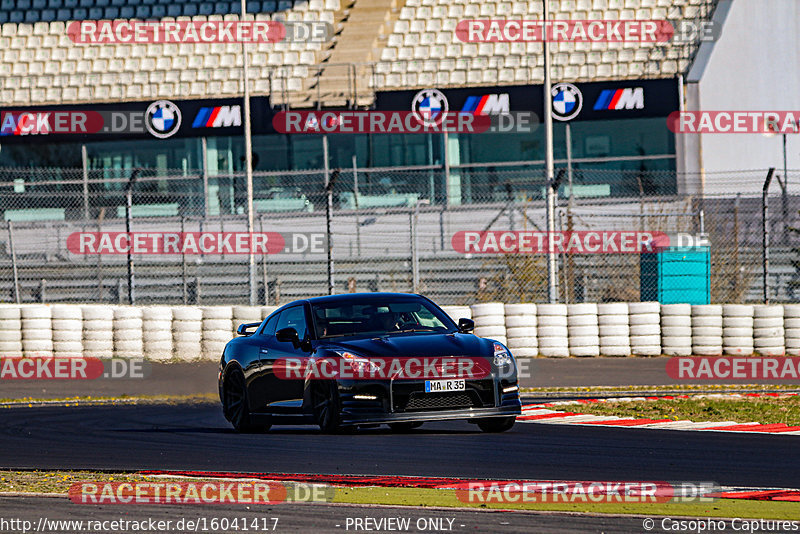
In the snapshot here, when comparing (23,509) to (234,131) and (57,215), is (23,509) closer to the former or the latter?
(57,215)

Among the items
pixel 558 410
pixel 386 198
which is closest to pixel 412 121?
pixel 386 198

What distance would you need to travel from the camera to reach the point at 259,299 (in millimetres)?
22188

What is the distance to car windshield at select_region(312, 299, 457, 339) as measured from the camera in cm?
1149

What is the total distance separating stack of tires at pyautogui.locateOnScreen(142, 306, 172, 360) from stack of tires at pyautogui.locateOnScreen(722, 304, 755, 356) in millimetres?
7950

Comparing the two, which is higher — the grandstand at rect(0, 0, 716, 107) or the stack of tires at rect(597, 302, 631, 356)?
the grandstand at rect(0, 0, 716, 107)

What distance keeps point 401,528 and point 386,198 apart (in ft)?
65.2

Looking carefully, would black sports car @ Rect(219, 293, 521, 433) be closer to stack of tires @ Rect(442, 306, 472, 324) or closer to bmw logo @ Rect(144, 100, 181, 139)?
stack of tires @ Rect(442, 306, 472, 324)

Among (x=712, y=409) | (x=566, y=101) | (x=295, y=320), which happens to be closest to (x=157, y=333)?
(x=295, y=320)

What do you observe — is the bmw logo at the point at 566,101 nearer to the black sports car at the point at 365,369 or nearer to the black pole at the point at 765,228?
the black pole at the point at 765,228

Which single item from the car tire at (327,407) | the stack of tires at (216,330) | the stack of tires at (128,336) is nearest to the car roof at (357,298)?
the car tire at (327,407)

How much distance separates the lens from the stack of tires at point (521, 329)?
61.6ft

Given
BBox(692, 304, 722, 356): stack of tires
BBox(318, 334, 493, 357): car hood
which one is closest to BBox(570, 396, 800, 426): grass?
BBox(318, 334, 493, 357): car hood

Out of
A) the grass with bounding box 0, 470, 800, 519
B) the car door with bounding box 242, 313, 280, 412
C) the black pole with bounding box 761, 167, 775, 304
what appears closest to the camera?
the grass with bounding box 0, 470, 800, 519

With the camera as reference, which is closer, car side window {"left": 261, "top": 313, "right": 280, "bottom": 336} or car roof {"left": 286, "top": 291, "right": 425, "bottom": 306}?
car roof {"left": 286, "top": 291, "right": 425, "bottom": 306}
